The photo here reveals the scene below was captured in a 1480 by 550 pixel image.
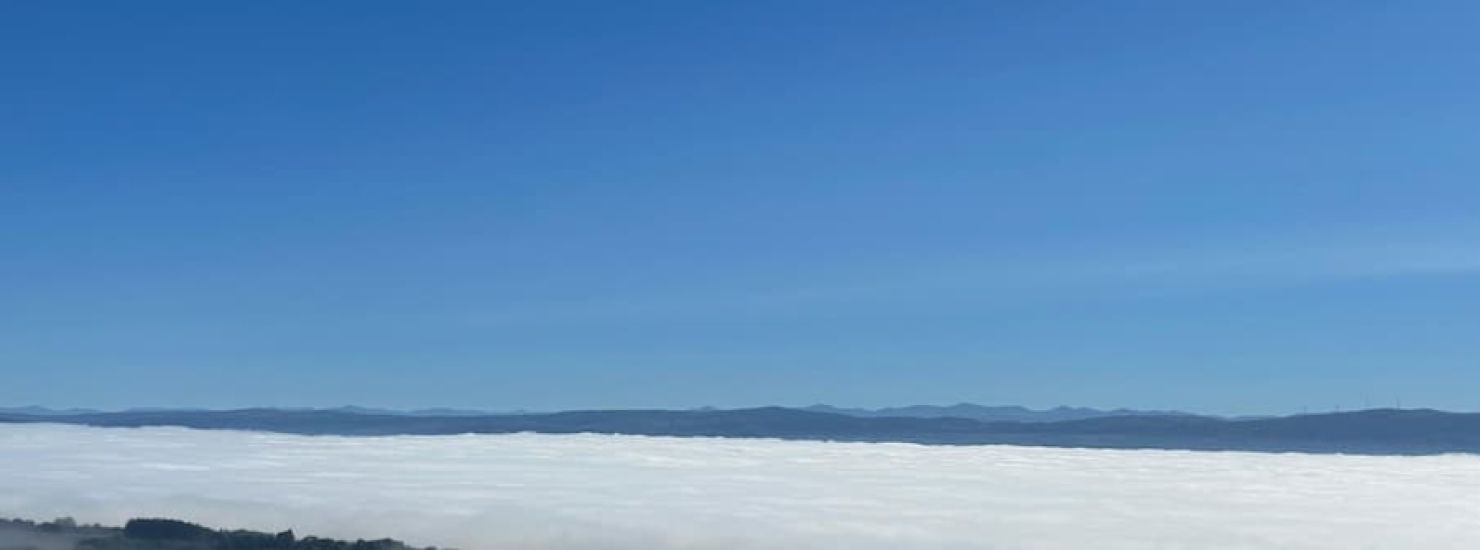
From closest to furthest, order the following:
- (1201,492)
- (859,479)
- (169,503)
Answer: (169,503) < (1201,492) < (859,479)

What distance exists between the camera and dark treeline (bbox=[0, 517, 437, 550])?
64.6ft

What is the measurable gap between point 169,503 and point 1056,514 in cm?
1141

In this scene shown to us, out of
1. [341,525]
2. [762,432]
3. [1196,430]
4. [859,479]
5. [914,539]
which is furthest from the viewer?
[1196,430]

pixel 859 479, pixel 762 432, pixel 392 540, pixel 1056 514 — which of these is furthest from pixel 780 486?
pixel 762 432

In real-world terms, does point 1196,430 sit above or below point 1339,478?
above

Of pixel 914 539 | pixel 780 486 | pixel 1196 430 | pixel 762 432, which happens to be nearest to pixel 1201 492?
pixel 780 486

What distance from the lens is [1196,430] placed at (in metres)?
120

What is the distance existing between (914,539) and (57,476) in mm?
13728

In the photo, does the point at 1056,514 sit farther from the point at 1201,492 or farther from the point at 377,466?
the point at 377,466

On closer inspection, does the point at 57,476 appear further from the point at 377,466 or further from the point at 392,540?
the point at 392,540

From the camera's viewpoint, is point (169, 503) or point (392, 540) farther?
point (169, 503)

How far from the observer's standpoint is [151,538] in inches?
813

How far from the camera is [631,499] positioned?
906 inches

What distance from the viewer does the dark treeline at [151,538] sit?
19703mm
